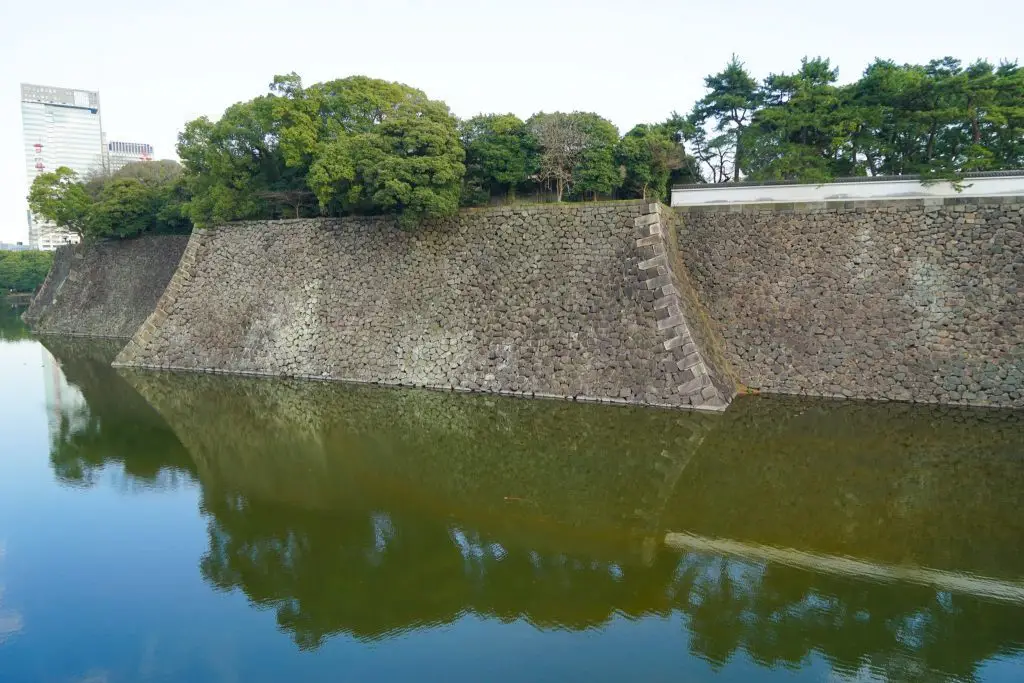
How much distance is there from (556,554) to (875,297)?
8.88 metres

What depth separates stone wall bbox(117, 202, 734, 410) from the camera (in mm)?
11220

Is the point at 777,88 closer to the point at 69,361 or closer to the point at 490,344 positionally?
the point at 490,344

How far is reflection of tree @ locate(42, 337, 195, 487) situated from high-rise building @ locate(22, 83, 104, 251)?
8288 cm

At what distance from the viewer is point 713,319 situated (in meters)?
12.3

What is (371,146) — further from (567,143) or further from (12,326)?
(12,326)

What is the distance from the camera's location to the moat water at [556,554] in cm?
418

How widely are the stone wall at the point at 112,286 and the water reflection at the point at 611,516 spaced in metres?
12.3

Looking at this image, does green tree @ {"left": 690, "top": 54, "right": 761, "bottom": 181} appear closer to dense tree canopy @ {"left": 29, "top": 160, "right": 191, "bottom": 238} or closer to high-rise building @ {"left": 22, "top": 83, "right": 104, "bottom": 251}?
dense tree canopy @ {"left": 29, "top": 160, "right": 191, "bottom": 238}

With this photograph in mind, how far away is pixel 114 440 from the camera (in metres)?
9.70

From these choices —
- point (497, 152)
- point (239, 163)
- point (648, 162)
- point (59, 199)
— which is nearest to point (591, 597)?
point (497, 152)

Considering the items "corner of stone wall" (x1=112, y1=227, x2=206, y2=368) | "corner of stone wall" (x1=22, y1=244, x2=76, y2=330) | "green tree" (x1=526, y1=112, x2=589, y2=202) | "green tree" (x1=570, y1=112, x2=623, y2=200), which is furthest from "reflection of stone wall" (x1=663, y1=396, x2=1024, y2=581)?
"corner of stone wall" (x1=22, y1=244, x2=76, y2=330)

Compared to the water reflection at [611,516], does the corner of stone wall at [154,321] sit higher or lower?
higher

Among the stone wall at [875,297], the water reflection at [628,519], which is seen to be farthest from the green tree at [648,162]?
the water reflection at [628,519]

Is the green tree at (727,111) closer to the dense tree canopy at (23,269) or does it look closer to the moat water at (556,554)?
the moat water at (556,554)
